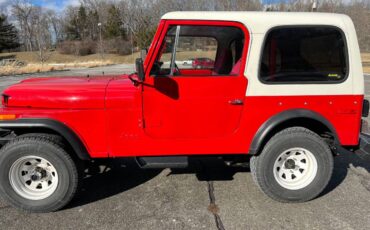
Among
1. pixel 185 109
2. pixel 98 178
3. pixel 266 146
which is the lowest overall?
pixel 98 178

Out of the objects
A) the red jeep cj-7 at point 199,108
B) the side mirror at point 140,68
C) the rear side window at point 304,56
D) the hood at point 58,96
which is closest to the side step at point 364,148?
the red jeep cj-7 at point 199,108

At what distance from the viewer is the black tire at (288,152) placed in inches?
135

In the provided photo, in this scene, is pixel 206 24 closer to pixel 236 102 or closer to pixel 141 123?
pixel 236 102

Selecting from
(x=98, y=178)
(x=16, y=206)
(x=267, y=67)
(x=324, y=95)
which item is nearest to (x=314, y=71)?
(x=324, y=95)

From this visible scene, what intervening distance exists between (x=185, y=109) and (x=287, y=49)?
1.24 meters

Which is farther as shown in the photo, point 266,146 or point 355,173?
point 355,173

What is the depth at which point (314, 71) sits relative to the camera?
3385 millimetres

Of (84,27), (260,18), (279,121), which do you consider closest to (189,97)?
(279,121)

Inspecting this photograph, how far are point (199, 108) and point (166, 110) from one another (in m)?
0.35

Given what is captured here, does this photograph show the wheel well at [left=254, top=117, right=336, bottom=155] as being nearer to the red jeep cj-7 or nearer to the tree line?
the red jeep cj-7

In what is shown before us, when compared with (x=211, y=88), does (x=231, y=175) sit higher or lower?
lower

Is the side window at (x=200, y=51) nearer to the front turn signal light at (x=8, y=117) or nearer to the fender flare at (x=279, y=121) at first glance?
the fender flare at (x=279, y=121)

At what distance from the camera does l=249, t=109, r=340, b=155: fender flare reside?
335cm

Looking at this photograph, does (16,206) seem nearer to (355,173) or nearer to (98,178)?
(98,178)
